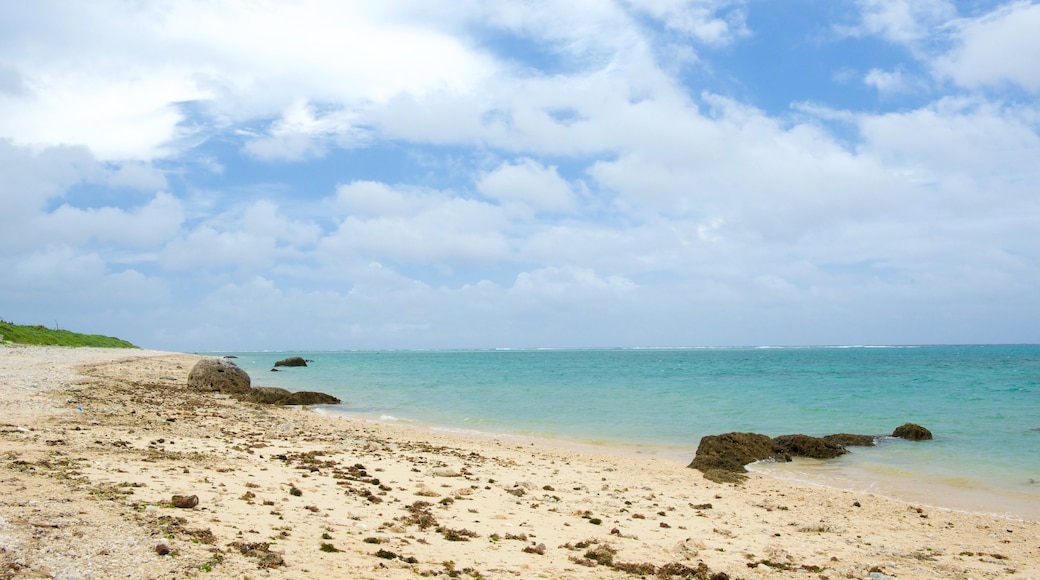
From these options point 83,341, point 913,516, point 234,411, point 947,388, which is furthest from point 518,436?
point 83,341

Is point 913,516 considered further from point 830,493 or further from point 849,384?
Result: point 849,384

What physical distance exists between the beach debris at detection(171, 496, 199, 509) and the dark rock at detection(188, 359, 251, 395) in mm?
21323

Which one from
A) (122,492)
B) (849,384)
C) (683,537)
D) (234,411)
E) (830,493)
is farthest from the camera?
(849,384)

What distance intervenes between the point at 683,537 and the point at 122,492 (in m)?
6.81

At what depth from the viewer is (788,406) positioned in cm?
2903

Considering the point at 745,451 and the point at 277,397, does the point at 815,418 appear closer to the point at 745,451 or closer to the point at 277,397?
the point at 745,451

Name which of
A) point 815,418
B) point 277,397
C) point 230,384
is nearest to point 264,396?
point 277,397

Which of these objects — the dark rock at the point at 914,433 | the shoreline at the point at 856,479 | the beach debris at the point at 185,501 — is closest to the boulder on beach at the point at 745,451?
the shoreline at the point at 856,479

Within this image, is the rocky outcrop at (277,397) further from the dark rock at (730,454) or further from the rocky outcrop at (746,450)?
the dark rock at (730,454)

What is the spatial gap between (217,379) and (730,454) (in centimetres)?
2158

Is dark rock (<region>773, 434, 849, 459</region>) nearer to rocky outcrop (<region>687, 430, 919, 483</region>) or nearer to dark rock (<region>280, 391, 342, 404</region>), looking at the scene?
rocky outcrop (<region>687, 430, 919, 483</region>)

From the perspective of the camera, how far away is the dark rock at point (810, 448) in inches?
650

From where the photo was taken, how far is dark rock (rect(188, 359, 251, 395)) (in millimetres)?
26734

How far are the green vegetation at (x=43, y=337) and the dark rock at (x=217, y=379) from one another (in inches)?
1114
